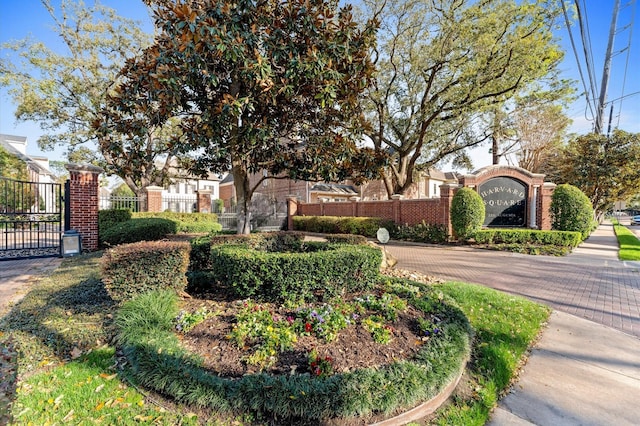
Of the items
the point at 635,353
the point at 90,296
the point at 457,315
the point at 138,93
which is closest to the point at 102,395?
the point at 90,296

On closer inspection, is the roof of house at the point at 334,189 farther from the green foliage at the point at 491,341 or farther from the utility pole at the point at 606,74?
the green foliage at the point at 491,341

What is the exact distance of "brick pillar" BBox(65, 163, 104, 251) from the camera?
924 centimetres

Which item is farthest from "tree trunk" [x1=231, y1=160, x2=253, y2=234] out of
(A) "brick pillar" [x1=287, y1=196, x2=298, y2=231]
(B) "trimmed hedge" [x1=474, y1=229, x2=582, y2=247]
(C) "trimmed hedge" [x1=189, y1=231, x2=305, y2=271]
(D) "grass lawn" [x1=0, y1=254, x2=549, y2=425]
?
(A) "brick pillar" [x1=287, y1=196, x2=298, y2=231]

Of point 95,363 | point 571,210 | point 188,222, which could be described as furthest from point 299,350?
point 571,210

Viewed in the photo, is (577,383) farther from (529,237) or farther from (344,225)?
(344,225)

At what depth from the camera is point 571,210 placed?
12.9 meters

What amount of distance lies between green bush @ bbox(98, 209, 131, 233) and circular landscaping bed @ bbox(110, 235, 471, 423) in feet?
31.7

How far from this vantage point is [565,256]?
10578 millimetres

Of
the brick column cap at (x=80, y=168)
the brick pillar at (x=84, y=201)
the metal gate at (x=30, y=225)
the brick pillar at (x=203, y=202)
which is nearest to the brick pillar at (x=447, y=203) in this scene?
the brick pillar at (x=84, y=201)

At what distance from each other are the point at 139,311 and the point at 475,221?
1245 cm

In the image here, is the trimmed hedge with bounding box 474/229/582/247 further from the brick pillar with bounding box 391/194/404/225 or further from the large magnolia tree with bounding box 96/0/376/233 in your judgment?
the large magnolia tree with bounding box 96/0/376/233

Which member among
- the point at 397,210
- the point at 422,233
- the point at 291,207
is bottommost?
the point at 422,233

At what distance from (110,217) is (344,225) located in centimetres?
1102

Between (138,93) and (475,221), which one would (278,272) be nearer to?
(138,93)
